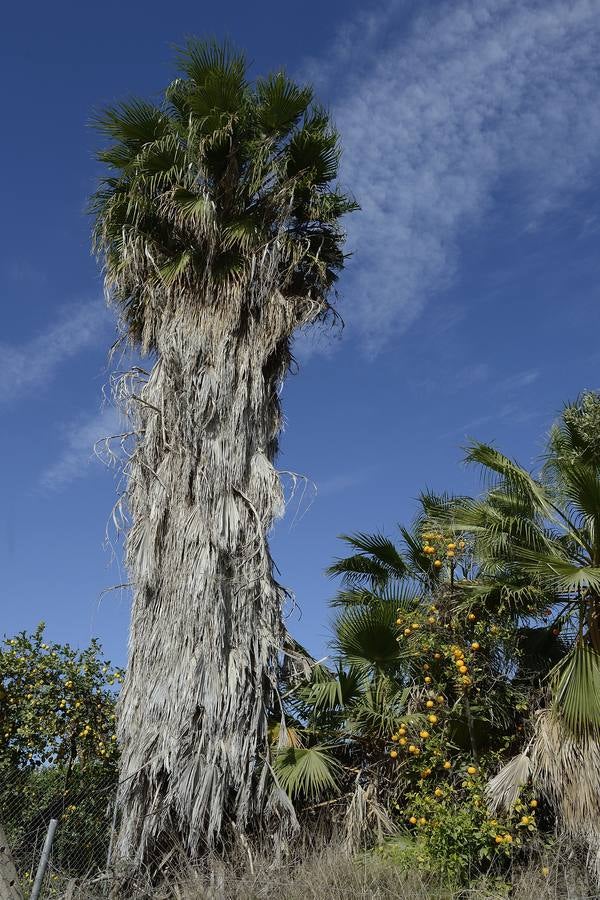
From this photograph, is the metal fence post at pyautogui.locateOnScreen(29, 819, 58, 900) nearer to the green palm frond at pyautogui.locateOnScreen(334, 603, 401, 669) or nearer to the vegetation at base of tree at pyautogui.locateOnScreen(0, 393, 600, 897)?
the vegetation at base of tree at pyautogui.locateOnScreen(0, 393, 600, 897)

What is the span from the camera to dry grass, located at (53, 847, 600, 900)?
17.3 ft

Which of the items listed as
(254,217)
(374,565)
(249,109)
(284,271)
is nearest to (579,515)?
(374,565)

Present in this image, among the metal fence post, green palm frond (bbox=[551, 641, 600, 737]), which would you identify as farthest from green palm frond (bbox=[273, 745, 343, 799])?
the metal fence post

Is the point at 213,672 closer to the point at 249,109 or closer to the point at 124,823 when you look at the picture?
the point at 124,823

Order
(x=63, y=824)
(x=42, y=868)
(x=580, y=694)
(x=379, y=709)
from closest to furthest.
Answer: (x=42, y=868) → (x=580, y=694) → (x=379, y=709) → (x=63, y=824)

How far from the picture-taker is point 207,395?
8609 mm

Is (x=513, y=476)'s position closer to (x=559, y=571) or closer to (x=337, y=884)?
(x=559, y=571)

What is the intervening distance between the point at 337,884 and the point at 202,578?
3.23m

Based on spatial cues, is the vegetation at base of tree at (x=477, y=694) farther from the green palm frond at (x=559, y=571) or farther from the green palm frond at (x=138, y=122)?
the green palm frond at (x=138, y=122)

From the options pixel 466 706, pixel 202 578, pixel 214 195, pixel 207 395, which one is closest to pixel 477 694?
pixel 466 706

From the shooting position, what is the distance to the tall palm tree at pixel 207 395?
7.32 metres

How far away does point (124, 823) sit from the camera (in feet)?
23.6

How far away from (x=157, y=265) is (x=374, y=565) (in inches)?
176

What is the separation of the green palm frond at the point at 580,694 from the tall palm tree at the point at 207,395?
2812mm
